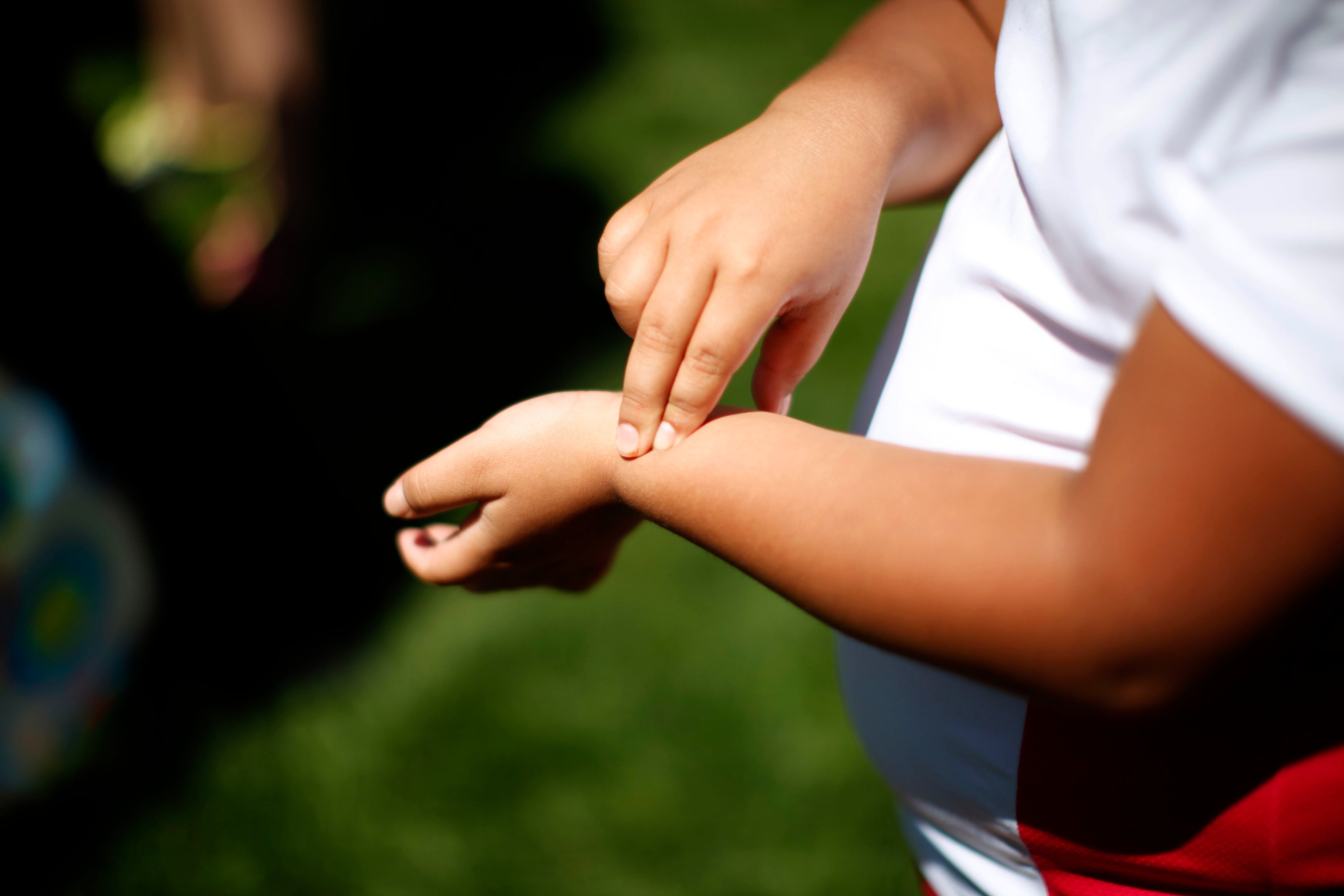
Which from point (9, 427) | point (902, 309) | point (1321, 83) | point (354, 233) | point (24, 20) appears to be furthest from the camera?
point (24, 20)

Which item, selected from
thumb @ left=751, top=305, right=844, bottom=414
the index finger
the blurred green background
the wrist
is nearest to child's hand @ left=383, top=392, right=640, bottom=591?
the index finger

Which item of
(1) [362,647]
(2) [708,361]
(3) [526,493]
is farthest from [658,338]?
(1) [362,647]

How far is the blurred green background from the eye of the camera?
141 cm

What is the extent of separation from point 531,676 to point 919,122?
1252 mm

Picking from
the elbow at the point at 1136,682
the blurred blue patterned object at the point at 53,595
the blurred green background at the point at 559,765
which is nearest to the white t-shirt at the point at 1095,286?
the elbow at the point at 1136,682

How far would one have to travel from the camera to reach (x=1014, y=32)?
22.9 inches

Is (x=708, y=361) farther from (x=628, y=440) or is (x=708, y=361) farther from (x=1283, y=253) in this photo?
(x=1283, y=253)

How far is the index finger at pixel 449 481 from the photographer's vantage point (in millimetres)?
652

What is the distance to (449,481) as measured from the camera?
2.19 feet

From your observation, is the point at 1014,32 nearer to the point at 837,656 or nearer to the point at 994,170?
the point at 994,170

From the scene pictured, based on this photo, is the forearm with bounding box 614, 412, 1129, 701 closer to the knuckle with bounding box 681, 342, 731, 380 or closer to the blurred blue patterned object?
the knuckle with bounding box 681, 342, 731, 380

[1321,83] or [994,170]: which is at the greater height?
[1321,83]

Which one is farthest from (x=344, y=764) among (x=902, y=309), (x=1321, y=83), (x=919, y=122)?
(x=1321, y=83)

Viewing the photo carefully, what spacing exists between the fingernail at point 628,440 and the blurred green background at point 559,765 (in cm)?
106
